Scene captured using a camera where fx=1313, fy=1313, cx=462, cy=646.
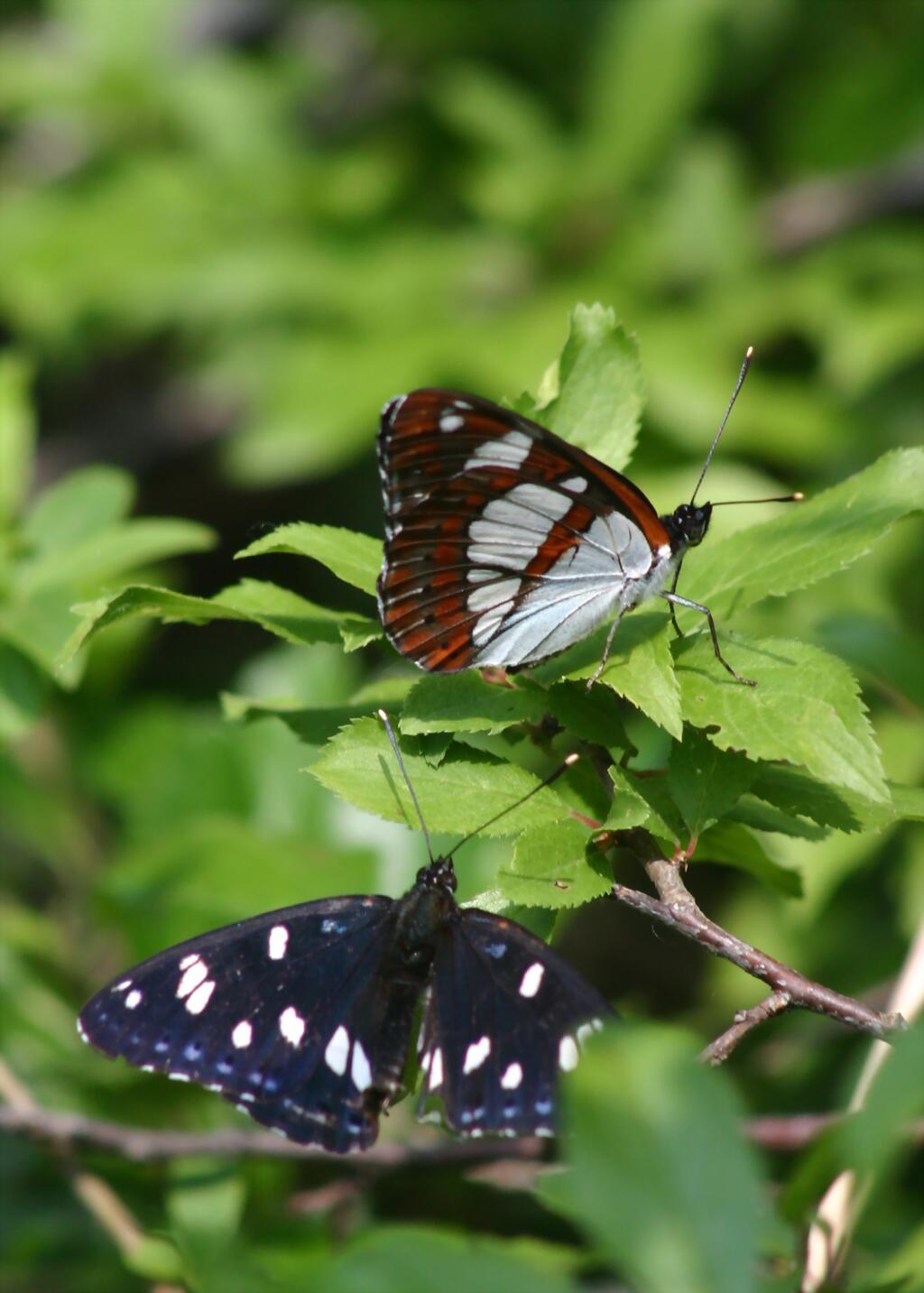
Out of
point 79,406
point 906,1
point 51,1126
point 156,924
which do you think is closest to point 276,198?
point 79,406

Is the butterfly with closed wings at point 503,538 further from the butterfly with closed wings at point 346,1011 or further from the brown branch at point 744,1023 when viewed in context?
the brown branch at point 744,1023

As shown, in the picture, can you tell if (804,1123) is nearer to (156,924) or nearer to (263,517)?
(156,924)

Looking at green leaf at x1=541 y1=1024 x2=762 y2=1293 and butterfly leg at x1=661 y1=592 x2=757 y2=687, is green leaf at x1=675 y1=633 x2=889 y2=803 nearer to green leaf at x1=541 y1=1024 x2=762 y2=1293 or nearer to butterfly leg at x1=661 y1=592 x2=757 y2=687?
butterfly leg at x1=661 y1=592 x2=757 y2=687

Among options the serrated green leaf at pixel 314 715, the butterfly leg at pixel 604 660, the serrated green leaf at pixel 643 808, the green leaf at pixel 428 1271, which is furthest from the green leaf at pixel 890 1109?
the serrated green leaf at pixel 314 715

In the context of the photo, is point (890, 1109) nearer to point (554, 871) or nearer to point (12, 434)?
point (554, 871)

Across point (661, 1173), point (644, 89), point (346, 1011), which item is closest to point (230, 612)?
point (346, 1011)

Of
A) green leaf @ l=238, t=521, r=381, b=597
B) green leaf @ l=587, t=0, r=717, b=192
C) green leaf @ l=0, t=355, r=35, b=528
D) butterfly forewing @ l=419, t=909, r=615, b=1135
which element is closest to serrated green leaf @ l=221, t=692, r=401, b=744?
green leaf @ l=238, t=521, r=381, b=597
